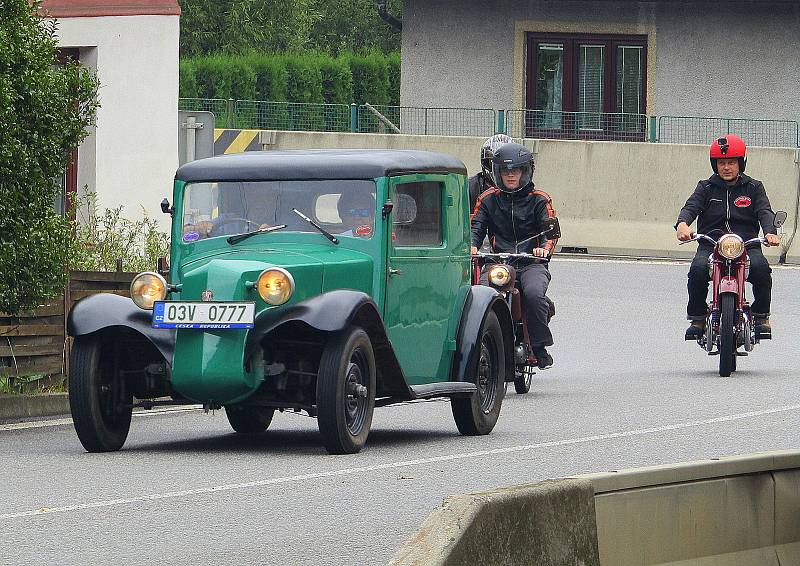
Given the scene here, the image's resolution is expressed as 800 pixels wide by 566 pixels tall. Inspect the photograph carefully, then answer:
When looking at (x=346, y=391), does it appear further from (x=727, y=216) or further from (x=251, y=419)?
(x=727, y=216)

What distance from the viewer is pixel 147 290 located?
11156mm

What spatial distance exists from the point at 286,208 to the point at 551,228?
13.6ft

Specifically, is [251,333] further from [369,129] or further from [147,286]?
[369,129]

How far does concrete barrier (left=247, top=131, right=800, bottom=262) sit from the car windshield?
65.0 feet

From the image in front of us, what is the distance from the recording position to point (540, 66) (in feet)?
133

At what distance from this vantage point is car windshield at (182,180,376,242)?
467 inches

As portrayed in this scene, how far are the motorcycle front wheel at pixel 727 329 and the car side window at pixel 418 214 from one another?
15.0 feet

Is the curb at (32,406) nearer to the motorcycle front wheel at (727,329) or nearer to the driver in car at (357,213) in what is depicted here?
the driver in car at (357,213)

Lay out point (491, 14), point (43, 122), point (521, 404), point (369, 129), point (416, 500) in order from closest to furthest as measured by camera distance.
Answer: point (416, 500)
point (43, 122)
point (521, 404)
point (369, 129)
point (491, 14)

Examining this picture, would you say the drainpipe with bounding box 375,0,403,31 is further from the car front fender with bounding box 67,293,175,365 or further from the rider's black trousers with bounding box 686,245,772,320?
the car front fender with bounding box 67,293,175,365

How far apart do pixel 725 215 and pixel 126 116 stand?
274 inches

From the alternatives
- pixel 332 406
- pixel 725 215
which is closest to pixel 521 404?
pixel 725 215

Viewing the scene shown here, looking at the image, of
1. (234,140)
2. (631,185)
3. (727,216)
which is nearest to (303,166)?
(727,216)

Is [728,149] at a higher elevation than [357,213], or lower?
higher
